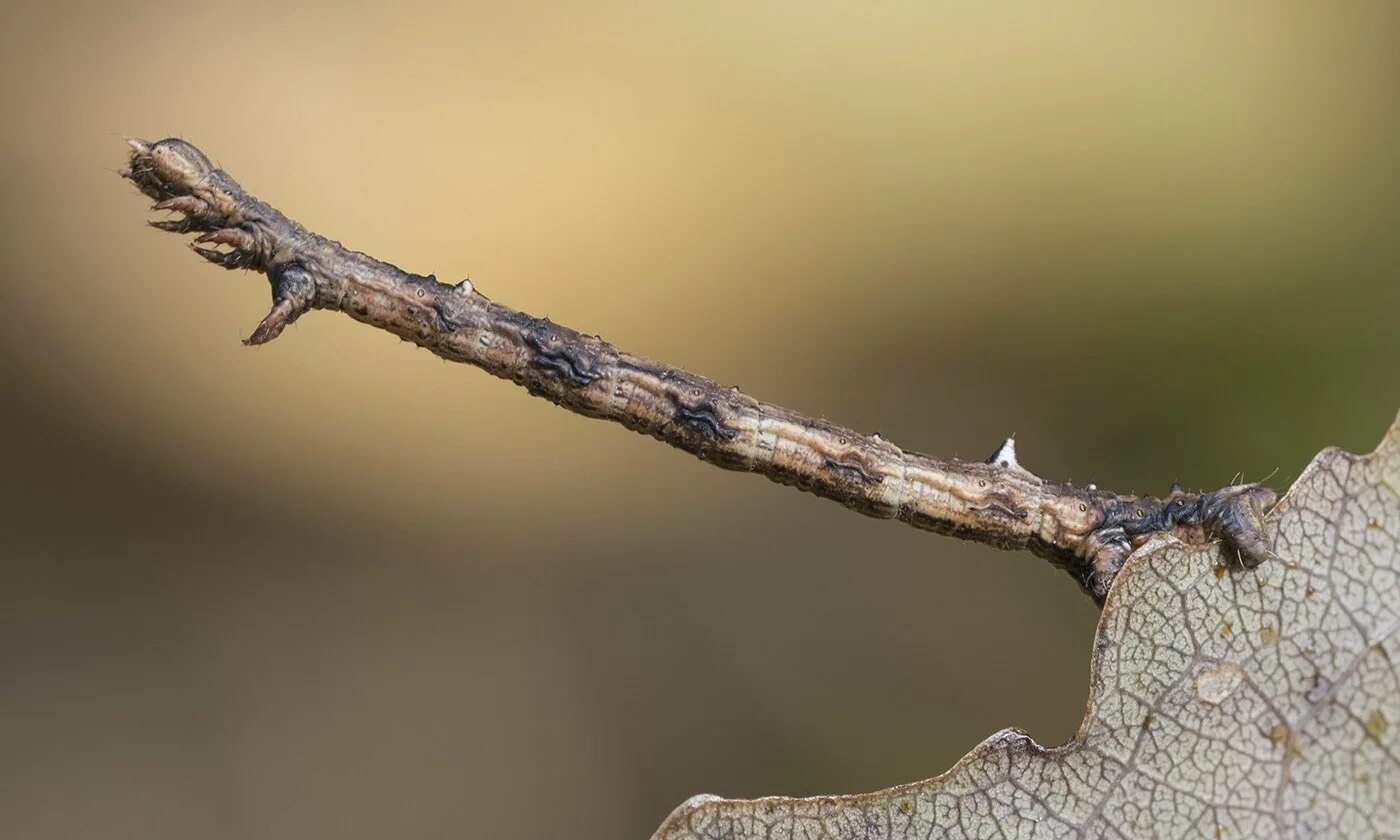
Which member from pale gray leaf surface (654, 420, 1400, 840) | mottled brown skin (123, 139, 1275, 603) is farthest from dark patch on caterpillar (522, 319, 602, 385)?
pale gray leaf surface (654, 420, 1400, 840)

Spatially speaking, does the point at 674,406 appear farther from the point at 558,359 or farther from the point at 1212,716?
the point at 1212,716

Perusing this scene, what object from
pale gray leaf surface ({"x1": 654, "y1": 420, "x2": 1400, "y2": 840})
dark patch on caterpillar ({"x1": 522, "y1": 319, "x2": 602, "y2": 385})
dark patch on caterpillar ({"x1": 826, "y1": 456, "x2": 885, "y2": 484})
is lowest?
pale gray leaf surface ({"x1": 654, "y1": 420, "x2": 1400, "y2": 840})

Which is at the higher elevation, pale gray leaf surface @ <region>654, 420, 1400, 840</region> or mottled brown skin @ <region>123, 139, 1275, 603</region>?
mottled brown skin @ <region>123, 139, 1275, 603</region>

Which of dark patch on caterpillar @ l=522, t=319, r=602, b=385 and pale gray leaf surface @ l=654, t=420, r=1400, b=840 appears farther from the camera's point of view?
dark patch on caterpillar @ l=522, t=319, r=602, b=385

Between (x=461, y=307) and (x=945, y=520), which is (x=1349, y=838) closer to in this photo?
(x=945, y=520)

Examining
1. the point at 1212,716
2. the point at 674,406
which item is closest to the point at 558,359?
the point at 674,406

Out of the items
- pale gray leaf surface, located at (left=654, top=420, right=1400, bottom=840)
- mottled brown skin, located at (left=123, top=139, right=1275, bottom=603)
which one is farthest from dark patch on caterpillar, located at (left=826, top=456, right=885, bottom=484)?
pale gray leaf surface, located at (left=654, top=420, right=1400, bottom=840)

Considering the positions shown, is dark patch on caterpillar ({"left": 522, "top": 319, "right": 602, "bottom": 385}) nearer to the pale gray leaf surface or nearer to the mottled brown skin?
the mottled brown skin
